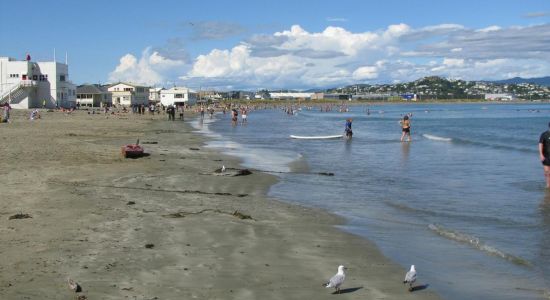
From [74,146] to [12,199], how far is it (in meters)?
13.5

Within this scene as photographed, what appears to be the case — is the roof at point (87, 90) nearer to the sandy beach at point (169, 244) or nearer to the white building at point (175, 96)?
the white building at point (175, 96)

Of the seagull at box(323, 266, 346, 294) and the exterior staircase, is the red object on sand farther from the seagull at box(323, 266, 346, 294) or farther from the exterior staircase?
the exterior staircase

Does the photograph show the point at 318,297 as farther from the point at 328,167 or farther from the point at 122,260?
the point at 328,167

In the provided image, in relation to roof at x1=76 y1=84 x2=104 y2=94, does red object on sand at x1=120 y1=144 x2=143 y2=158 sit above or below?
below

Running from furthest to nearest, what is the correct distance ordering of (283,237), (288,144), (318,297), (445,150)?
(288,144), (445,150), (283,237), (318,297)

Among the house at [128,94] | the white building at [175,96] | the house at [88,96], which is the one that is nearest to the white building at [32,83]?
the house at [88,96]

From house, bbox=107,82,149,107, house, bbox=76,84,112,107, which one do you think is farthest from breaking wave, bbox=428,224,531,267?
house, bbox=107,82,149,107

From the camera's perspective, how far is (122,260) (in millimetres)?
7426

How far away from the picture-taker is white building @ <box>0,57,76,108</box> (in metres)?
79.8

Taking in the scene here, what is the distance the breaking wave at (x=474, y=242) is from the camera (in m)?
8.73

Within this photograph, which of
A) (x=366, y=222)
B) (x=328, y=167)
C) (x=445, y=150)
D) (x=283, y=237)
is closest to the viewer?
(x=283, y=237)

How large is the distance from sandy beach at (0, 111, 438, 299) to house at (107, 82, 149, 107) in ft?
382

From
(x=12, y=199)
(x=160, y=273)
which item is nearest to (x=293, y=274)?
(x=160, y=273)

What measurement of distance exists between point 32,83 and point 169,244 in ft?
261
